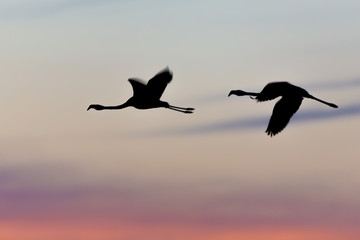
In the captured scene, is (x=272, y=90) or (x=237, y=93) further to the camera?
(x=237, y=93)

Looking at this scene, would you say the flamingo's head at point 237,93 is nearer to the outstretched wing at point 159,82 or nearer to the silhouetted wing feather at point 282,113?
the silhouetted wing feather at point 282,113

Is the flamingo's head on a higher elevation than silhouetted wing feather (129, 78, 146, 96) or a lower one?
higher

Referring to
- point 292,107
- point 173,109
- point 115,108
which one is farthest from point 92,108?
point 292,107

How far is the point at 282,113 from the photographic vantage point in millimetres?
54750

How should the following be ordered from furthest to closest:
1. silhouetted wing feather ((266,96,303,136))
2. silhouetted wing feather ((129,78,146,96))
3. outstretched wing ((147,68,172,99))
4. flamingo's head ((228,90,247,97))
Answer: flamingo's head ((228,90,247,97)), silhouetted wing feather ((266,96,303,136)), silhouetted wing feather ((129,78,146,96)), outstretched wing ((147,68,172,99))

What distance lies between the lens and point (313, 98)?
171 ft

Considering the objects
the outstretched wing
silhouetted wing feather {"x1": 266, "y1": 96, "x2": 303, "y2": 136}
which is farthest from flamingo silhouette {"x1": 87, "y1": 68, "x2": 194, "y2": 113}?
silhouetted wing feather {"x1": 266, "y1": 96, "x2": 303, "y2": 136}

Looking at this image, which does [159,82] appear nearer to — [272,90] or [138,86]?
[138,86]

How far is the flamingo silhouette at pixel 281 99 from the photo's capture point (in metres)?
52.3

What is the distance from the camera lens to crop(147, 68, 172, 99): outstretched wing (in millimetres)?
50219

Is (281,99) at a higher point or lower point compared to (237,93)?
lower

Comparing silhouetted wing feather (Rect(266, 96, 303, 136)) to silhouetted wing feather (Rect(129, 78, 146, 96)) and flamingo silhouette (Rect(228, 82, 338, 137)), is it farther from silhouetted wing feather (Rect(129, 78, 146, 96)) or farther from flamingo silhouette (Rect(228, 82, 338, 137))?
silhouetted wing feather (Rect(129, 78, 146, 96))

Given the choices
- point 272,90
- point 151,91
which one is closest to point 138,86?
point 151,91

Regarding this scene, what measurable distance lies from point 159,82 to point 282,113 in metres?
7.42
